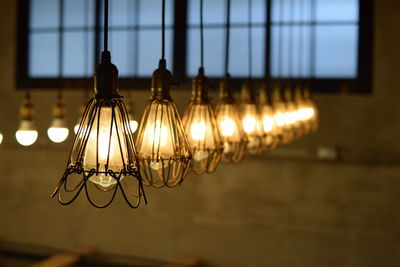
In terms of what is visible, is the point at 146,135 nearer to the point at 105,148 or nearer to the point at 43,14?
the point at 105,148

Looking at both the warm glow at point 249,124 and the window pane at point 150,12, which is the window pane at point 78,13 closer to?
the window pane at point 150,12

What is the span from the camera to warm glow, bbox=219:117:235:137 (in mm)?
2438

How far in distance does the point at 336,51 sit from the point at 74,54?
3116mm

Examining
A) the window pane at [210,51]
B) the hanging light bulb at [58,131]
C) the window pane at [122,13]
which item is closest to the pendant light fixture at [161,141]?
the hanging light bulb at [58,131]

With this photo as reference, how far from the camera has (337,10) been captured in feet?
22.1

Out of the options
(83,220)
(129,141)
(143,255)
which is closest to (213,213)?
(143,255)

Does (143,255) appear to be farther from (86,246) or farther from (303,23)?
(303,23)

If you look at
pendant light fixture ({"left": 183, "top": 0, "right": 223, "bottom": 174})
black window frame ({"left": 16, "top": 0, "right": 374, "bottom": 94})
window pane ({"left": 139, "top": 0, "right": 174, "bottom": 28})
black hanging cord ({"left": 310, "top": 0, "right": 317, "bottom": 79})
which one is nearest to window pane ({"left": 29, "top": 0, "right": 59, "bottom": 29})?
black window frame ({"left": 16, "top": 0, "right": 374, "bottom": 94})

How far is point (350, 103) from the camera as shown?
6.58 meters

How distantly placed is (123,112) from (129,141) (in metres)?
0.07

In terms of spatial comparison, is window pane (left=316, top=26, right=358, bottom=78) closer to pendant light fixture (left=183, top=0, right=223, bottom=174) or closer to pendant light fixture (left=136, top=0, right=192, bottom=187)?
pendant light fixture (left=183, top=0, right=223, bottom=174)

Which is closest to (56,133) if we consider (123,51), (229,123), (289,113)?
(289,113)

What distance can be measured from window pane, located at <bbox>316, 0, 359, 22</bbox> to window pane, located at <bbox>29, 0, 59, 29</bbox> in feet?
10.5

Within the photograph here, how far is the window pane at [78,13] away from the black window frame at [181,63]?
12 cm
